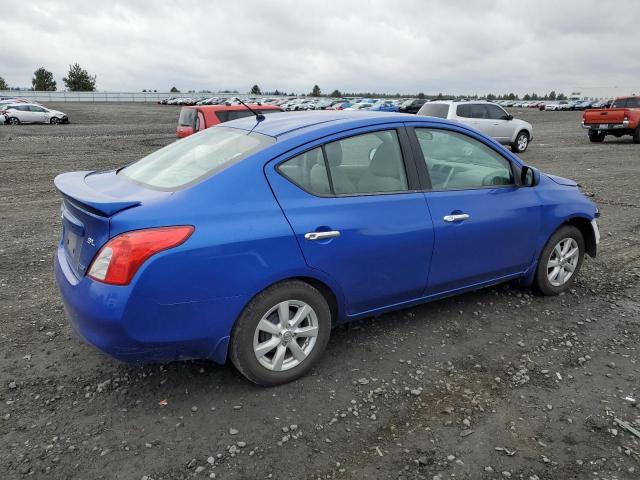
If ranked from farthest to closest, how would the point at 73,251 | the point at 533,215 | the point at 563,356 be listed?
1. the point at 533,215
2. the point at 563,356
3. the point at 73,251

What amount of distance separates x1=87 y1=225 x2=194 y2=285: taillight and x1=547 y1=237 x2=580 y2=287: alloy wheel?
3.40 m

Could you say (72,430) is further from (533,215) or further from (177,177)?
(533,215)

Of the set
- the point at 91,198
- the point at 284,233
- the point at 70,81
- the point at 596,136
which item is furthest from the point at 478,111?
the point at 70,81

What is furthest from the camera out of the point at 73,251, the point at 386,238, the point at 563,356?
the point at 563,356

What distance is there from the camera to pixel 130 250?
2.67 meters

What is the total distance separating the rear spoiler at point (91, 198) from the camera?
278cm

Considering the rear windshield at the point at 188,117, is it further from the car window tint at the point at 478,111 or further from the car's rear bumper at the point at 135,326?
the car's rear bumper at the point at 135,326

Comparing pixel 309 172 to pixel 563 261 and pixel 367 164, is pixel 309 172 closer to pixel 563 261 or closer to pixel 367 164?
pixel 367 164

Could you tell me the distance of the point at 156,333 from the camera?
2.76 metres

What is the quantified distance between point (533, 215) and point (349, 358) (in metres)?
1.99

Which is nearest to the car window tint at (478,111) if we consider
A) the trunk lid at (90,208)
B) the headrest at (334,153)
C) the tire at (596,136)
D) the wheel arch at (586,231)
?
the tire at (596,136)

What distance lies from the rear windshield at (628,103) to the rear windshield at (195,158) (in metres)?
20.7

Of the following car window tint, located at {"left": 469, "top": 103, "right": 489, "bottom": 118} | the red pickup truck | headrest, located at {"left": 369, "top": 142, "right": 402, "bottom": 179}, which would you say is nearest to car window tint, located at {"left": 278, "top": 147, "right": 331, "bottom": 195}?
headrest, located at {"left": 369, "top": 142, "right": 402, "bottom": 179}

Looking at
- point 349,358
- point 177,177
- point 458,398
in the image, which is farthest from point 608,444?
point 177,177
